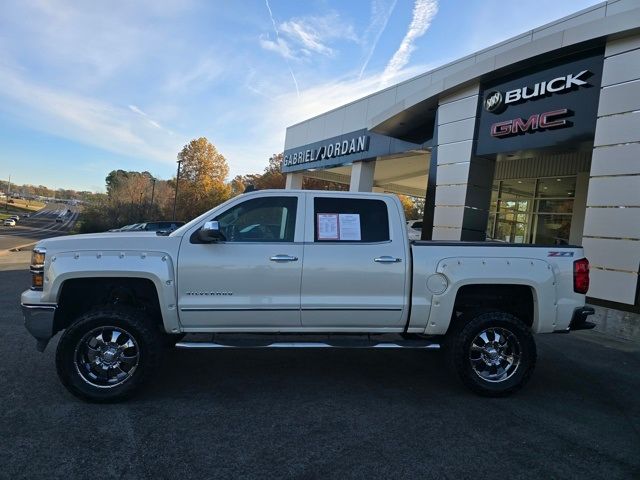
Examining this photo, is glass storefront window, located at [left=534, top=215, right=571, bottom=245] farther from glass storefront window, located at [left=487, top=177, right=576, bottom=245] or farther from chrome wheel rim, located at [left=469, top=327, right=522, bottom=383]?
chrome wheel rim, located at [left=469, top=327, right=522, bottom=383]

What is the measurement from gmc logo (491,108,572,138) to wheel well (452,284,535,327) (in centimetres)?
590

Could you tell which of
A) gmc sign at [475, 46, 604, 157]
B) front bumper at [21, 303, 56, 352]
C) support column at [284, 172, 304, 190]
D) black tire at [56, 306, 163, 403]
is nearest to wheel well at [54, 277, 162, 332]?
front bumper at [21, 303, 56, 352]

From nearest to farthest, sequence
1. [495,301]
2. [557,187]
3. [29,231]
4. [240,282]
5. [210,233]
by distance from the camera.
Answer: [210,233], [240,282], [495,301], [557,187], [29,231]

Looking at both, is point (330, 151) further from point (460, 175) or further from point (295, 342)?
point (295, 342)

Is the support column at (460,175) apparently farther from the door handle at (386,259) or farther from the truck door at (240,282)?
the truck door at (240,282)

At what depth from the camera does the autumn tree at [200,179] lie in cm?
5319

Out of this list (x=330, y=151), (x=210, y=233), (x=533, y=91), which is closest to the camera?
(x=210, y=233)

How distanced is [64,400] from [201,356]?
165cm

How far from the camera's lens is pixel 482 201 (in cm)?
1148

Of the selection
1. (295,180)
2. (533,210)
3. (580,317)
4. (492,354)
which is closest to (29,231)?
(295,180)

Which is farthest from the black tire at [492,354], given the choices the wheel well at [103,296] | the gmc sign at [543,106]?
the gmc sign at [543,106]

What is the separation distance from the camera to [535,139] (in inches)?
385

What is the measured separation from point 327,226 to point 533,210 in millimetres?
14869

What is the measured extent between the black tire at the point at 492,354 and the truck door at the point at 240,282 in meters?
1.61
